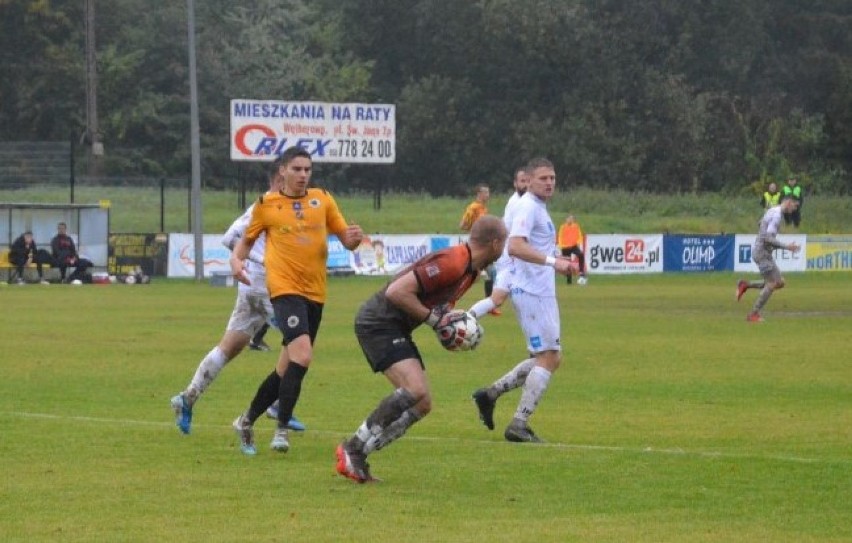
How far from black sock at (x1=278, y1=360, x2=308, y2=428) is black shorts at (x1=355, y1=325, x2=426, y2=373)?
3.74 feet

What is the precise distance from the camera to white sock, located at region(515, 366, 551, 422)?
1295cm

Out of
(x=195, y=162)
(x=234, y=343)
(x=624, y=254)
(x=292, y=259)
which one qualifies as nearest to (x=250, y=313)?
(x=234, y=343)

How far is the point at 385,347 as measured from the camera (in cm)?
1079

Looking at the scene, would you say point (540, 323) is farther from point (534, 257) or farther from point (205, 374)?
point (205, 374)

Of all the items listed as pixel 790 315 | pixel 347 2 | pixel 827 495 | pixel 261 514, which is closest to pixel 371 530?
pixel 261 514

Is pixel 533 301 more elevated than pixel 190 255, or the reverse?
pixel 533 301

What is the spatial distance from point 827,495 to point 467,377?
337 inches

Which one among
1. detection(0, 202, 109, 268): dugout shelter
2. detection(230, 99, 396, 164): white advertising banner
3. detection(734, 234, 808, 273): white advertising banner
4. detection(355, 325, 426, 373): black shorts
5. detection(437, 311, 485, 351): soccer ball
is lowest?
detection(734, 234, 808, 273): white advertising banner

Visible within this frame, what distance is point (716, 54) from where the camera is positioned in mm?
89250

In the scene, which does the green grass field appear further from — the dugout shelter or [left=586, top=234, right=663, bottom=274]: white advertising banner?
[left=586, top=234, right=663, bottom=274]: white advertising banner

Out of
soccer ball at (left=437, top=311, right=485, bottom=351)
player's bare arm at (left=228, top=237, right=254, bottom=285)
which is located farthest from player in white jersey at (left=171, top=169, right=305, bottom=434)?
soccer ball at (left=437, top=311, right=485, bottom=351)

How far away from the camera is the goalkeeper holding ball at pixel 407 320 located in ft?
34.4

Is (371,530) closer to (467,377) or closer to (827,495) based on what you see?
(827,495)

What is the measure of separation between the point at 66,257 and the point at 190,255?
4702mm
